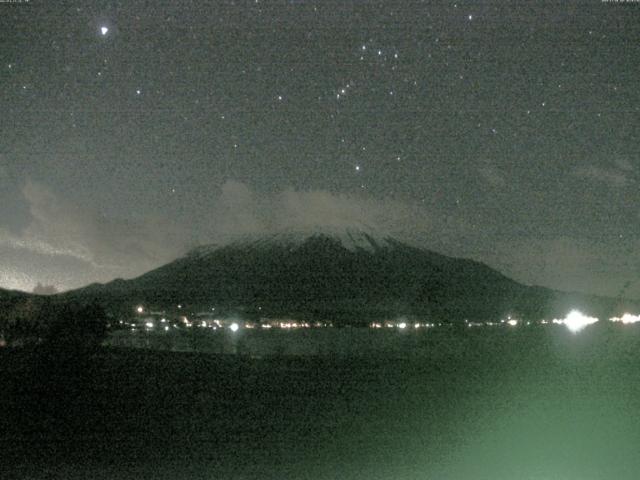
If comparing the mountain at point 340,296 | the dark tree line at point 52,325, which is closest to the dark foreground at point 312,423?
the dark tree line at point 52,325

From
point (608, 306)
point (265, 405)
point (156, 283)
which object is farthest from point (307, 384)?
point (156, 283)

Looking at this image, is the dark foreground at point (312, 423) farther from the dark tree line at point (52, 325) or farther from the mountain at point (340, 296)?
the mountain at point (340, 296)

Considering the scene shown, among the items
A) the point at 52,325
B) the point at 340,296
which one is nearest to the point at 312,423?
the point at 52,325

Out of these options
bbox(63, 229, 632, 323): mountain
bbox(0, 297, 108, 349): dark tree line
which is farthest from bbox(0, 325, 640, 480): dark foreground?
bbox(63, 229, 632, 323): mountain

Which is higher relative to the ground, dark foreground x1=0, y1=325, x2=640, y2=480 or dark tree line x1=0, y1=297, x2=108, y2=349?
dark tree line x1=0, y1=297, x2=108, y2=349

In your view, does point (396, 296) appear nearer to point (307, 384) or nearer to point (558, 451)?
point (307, 384)

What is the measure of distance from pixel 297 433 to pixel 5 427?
530 cm

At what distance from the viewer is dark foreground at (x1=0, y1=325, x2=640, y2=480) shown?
12.9 meters

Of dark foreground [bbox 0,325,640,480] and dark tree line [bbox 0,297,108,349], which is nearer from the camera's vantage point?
dark foreground [bbox 0,325,640,480]

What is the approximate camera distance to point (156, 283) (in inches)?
7131

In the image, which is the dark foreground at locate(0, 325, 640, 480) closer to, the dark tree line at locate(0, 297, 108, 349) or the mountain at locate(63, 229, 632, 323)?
the dark tree line at locate(0, 297, 108, 349)

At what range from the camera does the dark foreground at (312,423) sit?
12.9 metres

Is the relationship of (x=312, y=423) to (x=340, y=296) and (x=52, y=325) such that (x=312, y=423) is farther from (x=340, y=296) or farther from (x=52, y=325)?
(x=340, y=296)

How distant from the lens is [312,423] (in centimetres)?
1736
